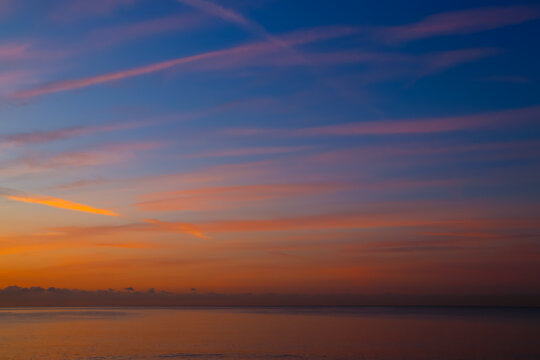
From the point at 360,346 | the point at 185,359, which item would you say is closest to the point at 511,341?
the point at 360,346

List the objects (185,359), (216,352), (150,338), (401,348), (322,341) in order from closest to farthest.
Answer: (185,359) → (216,352) → (401,348) → (322,341) → (150,338)

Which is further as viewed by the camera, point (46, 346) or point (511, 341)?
point (511, 341)

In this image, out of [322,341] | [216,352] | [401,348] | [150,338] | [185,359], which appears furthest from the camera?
[150,338]

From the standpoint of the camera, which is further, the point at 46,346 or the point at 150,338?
the point at 150,338

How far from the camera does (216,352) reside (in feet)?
173

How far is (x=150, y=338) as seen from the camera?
69.4 metres

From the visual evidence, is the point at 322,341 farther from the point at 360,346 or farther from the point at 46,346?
the point at 46,346

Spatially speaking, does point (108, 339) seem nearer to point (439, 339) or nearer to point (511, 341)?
point (439, 339)

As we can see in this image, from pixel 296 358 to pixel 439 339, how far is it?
29.5m

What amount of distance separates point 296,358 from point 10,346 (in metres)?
34.5

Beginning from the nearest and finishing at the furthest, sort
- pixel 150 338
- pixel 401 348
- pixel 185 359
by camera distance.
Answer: pixel 185 359
pixel 401 348
pixel 150 338

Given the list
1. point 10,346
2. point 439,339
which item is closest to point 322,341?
point 439,339

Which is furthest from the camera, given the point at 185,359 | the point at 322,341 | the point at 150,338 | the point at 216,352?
the point at 150,338

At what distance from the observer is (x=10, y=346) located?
6003 centimetres
